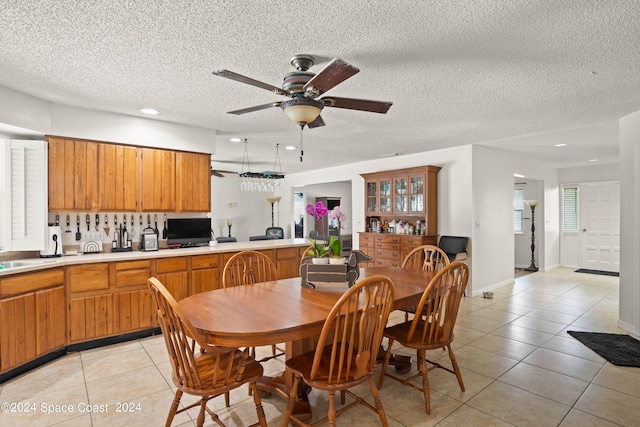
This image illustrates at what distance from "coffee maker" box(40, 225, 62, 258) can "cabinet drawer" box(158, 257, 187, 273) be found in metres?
0.97

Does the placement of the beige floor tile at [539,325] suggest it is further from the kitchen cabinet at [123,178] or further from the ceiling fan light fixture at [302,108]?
the kitchen cabinet at [123,178]

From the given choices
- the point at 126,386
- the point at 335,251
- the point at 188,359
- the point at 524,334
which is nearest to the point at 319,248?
the point at 335,251

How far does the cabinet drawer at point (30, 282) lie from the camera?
2.68 metres

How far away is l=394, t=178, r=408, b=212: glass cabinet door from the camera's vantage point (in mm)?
6016

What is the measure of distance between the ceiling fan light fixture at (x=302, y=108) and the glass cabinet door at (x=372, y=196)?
4299mm

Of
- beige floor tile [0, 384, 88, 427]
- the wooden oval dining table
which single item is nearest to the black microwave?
beige floor tile [0, 384, 88, 427]

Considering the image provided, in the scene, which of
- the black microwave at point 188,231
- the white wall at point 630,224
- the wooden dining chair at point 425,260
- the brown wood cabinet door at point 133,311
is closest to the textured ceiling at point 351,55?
the white wall at point 630,224

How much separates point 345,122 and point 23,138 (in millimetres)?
3416

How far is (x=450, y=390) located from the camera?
253 cm

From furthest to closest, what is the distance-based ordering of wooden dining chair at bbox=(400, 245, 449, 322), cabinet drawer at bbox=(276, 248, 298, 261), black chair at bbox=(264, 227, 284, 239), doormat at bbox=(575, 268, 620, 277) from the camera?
black chair at bbox=(264, 227, 284, 239), doormat at bbox=(575, 268, 620, 277), cabinet drawer at bbox=(276, 248, 298, 261), wooden dining chair at bbox=(400, 245, 449, 322)

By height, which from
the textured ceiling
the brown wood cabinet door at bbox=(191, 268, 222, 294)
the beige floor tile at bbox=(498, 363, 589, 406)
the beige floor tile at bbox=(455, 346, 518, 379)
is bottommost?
the beige floor tile at bbox=(498, 363, 589, 406)

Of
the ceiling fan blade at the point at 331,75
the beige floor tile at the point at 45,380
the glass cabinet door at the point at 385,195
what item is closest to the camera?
the ceiling fan blade at the point at 331,75

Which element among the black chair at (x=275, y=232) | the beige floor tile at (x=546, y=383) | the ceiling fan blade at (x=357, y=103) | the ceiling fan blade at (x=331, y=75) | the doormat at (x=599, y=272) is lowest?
the beige floor tile at (x=546, y=383)

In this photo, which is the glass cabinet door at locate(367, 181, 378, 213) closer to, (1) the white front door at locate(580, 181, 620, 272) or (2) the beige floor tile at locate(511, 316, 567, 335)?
(2) the beige floor tile at locate(511, 316, 567, 335)
